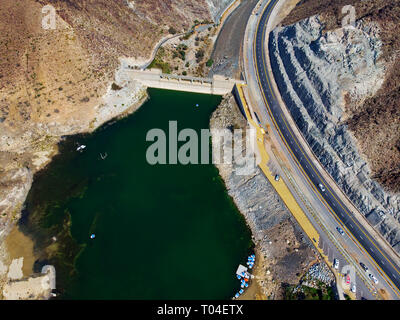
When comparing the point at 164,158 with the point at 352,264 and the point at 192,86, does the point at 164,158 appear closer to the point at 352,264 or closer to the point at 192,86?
the point at 192,86

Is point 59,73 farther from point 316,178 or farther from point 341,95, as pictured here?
point 341,95

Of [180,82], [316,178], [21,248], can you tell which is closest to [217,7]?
[180,82]

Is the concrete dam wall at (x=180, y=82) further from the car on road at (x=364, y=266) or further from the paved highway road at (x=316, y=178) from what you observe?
the car on road at (x=364, y=266)

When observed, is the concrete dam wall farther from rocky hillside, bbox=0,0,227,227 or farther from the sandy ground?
the sandy ground

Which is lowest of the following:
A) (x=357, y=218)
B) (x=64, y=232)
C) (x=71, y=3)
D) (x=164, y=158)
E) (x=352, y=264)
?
(x=352, y=264)

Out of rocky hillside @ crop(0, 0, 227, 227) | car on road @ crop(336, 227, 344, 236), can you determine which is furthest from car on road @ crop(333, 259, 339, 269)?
rocky hillside @ crop(0, 0, 227, 227)

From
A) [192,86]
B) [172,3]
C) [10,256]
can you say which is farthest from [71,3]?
[10,256]
